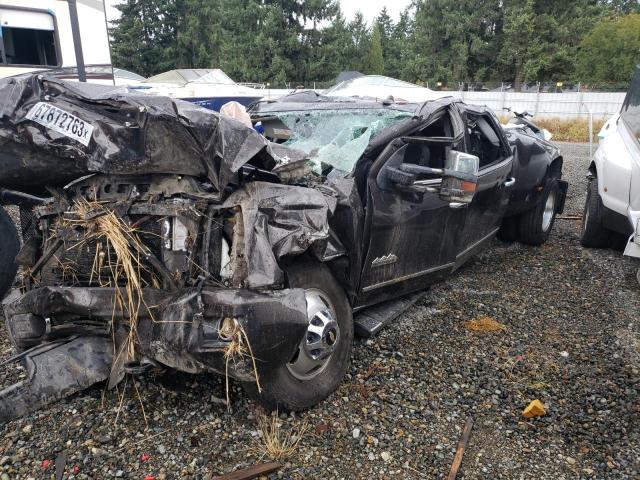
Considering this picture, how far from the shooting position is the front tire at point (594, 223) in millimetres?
5617

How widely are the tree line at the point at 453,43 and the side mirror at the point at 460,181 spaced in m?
31.7

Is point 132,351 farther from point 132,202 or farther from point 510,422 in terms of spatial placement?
point 510,422

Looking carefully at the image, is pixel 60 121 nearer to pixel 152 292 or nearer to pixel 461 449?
pixel 152 292

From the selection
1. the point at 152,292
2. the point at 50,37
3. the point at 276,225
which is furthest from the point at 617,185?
the point at 50,37

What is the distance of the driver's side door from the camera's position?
10.8 feet

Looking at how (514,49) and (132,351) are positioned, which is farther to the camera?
(514,49)

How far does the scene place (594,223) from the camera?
226 inches

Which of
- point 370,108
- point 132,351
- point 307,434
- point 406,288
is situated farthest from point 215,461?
point 370,108

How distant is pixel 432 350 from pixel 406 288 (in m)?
0.47

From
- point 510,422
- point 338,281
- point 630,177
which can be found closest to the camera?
point 510,422

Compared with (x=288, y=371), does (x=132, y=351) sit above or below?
above

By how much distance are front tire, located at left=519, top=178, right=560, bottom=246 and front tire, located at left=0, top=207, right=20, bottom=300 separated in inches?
201

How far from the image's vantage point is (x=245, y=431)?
8.87 feet

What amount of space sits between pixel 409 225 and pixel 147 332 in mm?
1854
